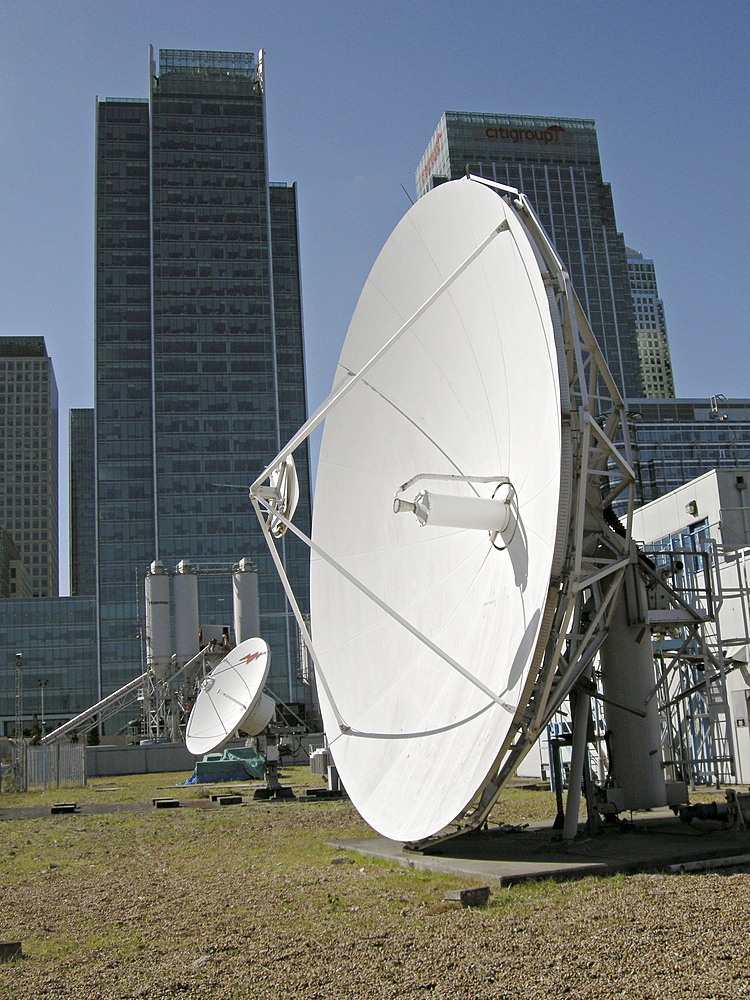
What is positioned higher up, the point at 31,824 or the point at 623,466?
the point at 623,466

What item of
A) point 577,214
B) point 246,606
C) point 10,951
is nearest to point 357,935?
point 10,951

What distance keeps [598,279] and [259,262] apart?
8178 centimetres

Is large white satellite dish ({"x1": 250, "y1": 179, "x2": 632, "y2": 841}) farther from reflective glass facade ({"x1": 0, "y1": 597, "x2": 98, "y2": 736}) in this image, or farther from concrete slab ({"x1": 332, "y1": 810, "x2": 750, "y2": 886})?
reflective glass facade ({"x1": 0, "y1": 597, "x2": 98, "y2": 736})

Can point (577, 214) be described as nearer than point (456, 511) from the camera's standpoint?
No

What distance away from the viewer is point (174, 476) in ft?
427

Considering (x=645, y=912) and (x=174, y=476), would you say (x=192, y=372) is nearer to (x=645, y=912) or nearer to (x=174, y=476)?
(x=174, y=476)

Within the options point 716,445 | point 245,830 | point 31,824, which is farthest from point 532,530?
point 716,445

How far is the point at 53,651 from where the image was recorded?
137m

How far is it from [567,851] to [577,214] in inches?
7582

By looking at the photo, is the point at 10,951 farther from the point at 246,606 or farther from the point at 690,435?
the point at 690,435

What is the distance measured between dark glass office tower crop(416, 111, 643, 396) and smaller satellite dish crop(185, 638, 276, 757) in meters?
150

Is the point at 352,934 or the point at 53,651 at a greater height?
the point at 53,651

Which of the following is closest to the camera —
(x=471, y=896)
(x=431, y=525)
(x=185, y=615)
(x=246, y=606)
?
(x=471, y=896)

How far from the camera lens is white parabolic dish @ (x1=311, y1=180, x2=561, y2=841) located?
15.2 m
